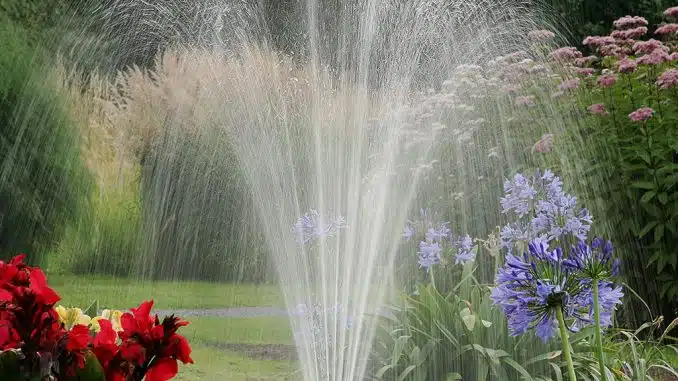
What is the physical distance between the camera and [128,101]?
Answer: 1170cm

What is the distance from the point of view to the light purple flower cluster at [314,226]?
4.57 m

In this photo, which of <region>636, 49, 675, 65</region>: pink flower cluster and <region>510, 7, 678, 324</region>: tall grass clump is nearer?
<region>510, 7, 678, 324</region>: tall grass clump

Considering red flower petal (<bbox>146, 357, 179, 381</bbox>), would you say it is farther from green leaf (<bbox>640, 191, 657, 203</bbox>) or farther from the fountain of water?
green leaf (<bbox>640, 191, 657, 203</bbox>)

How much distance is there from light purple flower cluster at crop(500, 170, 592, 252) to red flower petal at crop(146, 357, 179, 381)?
2.41 meters

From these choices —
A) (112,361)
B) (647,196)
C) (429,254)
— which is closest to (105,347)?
(112,361)

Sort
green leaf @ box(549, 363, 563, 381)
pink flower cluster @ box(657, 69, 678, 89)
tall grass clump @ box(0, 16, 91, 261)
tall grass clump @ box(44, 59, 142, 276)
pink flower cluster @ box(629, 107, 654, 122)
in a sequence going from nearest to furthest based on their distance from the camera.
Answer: green leaf @ box(549, 363, 563, 381) → pink flower cluster @ box(629, 107, 654, 122) → pink flower cluster @ box(657, 69, 678, 89) → tall grass clump @ box(0, 16, 91, 261) → tall grass clump @ box(44, 59, 142, 276)

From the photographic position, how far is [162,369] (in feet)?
4.59

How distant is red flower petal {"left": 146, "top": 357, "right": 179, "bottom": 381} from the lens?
1395 mm

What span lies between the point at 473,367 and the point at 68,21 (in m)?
9.43

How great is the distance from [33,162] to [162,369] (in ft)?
23.3

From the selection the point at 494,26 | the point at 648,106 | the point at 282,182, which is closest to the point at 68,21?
the point at 494,26

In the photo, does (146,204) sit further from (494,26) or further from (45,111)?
(494,26)

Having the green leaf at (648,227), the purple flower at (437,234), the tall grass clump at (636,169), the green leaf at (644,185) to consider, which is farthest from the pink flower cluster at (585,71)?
the purple flower at (437,234)

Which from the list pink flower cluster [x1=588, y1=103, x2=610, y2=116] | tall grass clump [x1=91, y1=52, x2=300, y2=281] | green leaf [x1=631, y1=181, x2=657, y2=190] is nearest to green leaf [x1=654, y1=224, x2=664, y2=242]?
green leaf [x1=631, y1=181, x2=657, y2=190]
